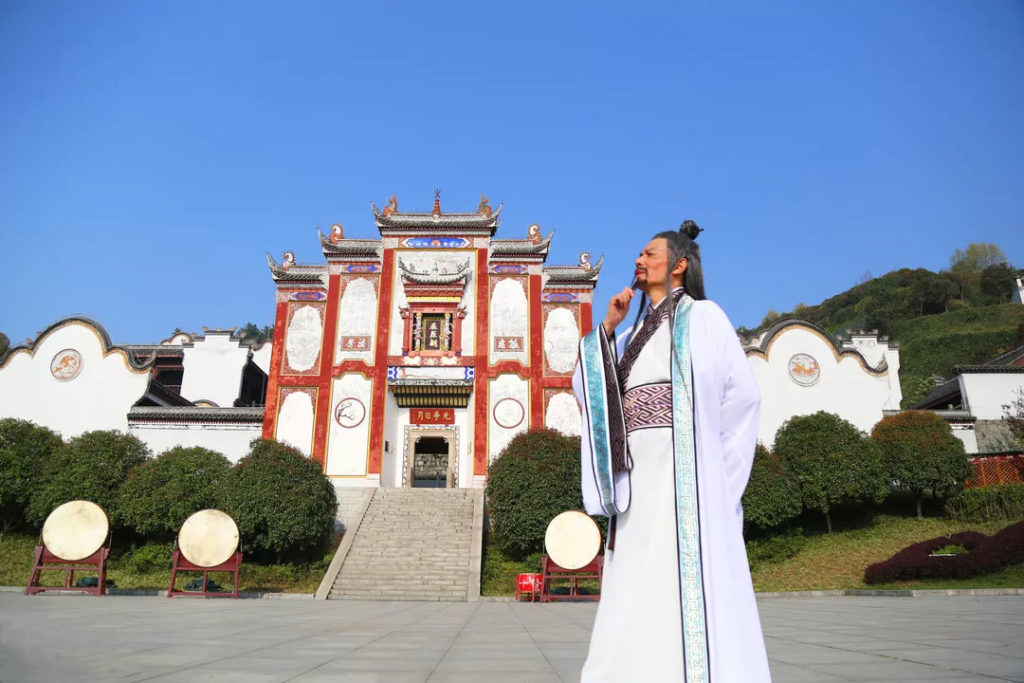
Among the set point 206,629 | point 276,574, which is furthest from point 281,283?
point 206,629

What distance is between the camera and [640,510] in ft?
7.89

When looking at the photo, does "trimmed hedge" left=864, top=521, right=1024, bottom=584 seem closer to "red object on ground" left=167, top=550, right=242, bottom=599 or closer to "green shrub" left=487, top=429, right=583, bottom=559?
"green shrub" left=487, top=429, right=583, bottom=559

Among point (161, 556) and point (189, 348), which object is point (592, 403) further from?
point (189, 348)

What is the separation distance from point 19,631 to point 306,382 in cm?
1553

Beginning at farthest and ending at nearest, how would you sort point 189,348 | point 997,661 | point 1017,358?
1. point 189,348
2. point 1017,358
3. point 997,661

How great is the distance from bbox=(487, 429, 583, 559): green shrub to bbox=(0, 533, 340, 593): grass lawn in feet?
13.2

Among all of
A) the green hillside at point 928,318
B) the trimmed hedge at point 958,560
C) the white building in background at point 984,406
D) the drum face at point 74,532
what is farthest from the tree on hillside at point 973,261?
the drum face at point 74,532

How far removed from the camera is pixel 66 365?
67.4ft

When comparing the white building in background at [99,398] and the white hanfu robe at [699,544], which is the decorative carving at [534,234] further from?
the white hanfu robe at [699,544]

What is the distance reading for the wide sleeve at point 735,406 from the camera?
2.40m

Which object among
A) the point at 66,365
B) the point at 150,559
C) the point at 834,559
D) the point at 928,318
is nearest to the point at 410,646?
the point at 150,559

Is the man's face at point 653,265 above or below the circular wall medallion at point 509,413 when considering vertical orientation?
below

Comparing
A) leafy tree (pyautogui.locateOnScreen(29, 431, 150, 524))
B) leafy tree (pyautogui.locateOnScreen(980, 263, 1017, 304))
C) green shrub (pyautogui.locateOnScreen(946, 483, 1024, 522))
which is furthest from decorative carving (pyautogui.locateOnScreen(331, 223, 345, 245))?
leafy tree (pyautogui.locateOnScreen(980, 263, 1017, 304))

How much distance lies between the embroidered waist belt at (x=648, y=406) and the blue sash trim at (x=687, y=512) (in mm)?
48
